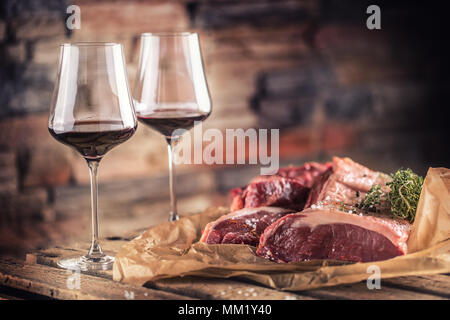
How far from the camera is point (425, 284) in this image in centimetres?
128

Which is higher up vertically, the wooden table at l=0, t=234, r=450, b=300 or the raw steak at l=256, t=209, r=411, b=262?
the raw steak at l=256, t=209, r=411, b=262

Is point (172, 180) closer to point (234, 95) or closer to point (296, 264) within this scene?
point (296, 264)

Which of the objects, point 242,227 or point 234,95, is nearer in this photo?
point 242,227

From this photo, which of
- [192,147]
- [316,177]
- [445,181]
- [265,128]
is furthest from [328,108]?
[445,181]

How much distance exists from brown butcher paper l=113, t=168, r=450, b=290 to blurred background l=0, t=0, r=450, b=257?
3.90ft

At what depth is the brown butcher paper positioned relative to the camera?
1.26 meters

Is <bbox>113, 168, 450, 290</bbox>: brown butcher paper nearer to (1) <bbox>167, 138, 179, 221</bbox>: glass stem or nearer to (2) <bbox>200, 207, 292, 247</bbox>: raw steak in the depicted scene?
(2) <bbox>200, 207, 292, 247</bbox>: raw steak

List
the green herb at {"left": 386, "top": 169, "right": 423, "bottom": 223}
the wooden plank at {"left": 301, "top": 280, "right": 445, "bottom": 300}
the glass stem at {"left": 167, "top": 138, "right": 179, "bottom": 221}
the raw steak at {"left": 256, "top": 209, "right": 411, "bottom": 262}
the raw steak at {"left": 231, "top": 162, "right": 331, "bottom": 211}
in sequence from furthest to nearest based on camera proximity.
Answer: the glass stem at {"left": 167, "top": 138, "right": 179, "bottom": 221} → the raw steak at {"left": 231, "top": 162, "right": 331, "bottom": 211} → the green herb at {"left": 386, "top": 169, "right": 423, "bottom": 223} → the raw steak at {"left": 256, "top": 209, "right": 411, "bottom": 262} → the wooden plank at {"left": 301, "top": 280, "right": 445, "bottom": 300}

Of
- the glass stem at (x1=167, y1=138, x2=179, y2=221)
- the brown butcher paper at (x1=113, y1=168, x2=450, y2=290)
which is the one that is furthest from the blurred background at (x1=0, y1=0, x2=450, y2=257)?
the brown butcher paper at (x1=113, y1=168, x2=450, y2=290)

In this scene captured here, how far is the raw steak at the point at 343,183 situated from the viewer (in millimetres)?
1517

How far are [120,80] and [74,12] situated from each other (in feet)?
4.79

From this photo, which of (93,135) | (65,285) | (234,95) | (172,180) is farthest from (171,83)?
(234,95)

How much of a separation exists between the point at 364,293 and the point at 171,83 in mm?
756

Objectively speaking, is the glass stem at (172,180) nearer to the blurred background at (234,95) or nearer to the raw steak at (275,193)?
the raw steak at (275,193)
